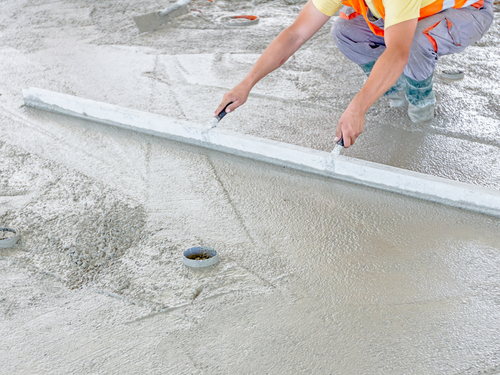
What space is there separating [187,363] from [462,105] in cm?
233

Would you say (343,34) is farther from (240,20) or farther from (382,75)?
(240,20)

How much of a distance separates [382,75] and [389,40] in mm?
161

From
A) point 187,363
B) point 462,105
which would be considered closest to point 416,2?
point 462,105

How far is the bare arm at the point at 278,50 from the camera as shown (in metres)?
2.22

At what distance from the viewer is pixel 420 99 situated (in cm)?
263

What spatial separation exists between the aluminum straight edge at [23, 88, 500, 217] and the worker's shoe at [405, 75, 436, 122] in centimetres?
72

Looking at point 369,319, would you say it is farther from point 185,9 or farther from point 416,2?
point 185,9

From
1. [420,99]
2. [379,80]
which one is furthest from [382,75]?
[420,99]

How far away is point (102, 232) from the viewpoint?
183 cm

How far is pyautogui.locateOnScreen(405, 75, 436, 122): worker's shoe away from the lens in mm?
2594

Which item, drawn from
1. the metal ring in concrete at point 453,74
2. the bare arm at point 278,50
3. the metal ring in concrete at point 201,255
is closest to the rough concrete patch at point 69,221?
the metal ring in concrete at point 201,255

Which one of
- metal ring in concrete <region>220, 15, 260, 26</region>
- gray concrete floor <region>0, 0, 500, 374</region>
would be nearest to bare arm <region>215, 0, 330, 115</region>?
gray concrete floor <region>0, 0, 500, 374</region>

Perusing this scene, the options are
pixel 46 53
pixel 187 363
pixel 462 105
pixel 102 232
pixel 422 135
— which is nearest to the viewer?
pixel 187 363

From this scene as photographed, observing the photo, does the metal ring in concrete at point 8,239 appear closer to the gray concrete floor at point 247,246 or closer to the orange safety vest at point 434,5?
the gray concrete floor at point 247,246
